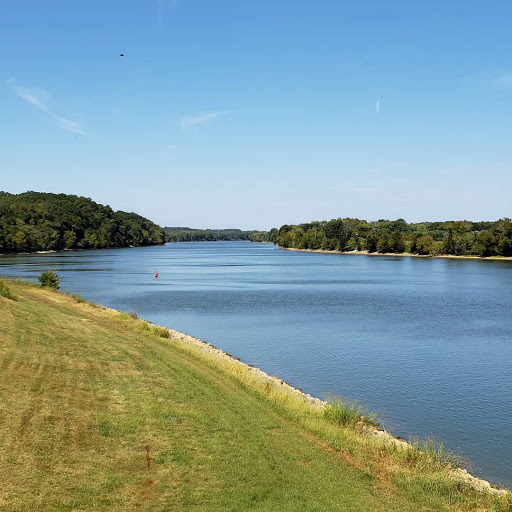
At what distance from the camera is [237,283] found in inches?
3157

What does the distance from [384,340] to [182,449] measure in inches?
1044

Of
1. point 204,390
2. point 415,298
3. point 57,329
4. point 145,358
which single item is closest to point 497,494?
point 204,390

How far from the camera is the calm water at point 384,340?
20.0 meters

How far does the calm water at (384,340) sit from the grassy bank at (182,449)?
4772 mm

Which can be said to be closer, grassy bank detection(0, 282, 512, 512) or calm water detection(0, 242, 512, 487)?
grassy bank detection(0, 282, 512, 512)

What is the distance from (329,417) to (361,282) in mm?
66971

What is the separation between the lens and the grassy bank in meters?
9.20

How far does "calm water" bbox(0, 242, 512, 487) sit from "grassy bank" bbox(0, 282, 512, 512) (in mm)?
4772

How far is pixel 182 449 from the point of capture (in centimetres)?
1118

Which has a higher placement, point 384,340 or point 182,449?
point 182,449

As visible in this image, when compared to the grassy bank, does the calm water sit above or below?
below

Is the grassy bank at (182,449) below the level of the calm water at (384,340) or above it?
above

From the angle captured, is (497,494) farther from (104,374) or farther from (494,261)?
(494,261)

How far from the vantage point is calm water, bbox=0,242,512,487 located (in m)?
20.0
